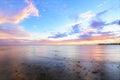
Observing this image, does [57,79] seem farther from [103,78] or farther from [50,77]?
[103,78]

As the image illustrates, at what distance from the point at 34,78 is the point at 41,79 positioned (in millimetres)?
1172

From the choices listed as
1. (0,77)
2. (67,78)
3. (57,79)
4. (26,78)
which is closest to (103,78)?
(67,78)

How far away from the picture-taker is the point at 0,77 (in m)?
20.4

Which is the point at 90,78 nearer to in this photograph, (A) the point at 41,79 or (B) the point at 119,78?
(B) the point at 119,78

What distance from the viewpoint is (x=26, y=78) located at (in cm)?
1989

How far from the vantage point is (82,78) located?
19781mm

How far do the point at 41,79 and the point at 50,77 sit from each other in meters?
1.42

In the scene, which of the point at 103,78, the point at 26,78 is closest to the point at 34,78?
the point at 26,78

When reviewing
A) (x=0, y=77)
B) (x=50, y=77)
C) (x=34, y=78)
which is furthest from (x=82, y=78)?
(x=0, y=77)

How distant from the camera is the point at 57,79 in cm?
1948

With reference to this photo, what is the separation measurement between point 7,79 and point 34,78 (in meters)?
3.35

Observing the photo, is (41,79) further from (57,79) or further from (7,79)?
(7,79)

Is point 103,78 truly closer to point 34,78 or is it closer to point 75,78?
point 75,78

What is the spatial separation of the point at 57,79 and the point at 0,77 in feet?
24.9
